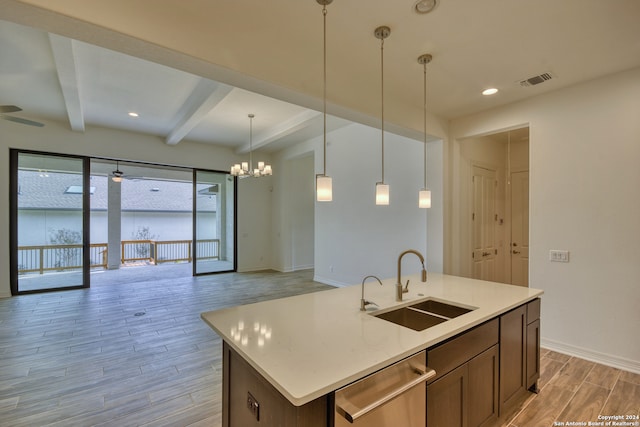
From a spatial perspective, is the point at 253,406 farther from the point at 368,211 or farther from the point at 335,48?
the point at 368,211

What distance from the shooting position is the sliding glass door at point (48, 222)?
17.7ft

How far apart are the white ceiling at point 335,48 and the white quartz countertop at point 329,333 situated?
5.57 ft

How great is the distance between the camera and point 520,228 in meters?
5.10

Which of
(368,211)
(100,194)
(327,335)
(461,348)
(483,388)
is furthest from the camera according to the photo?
(100,194)

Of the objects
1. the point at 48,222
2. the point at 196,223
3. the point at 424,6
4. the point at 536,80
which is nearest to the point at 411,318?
the point at 424,6

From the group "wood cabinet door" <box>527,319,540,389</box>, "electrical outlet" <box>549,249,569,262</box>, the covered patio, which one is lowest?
the covered patio

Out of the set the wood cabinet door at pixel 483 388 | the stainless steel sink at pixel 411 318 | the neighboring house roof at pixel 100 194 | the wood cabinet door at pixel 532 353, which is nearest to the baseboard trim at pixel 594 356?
the wood cabinet door at pixel 532 353

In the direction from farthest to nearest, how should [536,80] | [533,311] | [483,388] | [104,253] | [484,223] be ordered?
1. [104,253]
2. [484,223]
3. [536,80]
4. [533,311]
5. [483,388]

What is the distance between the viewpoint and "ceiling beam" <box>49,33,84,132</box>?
8.96ft

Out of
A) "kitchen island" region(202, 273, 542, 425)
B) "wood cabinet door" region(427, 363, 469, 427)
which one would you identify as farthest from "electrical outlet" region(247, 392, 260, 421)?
"wood cabinet door" region(427, 363, 469, 427)

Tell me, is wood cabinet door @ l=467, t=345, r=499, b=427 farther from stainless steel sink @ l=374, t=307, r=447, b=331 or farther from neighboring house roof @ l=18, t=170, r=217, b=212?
neighboring house roof @ l=18, t=170, r=217, b=212

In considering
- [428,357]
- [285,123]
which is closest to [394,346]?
[428,357]

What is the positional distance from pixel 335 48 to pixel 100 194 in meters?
10.1

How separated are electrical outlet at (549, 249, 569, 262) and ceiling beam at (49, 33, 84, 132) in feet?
17.5
